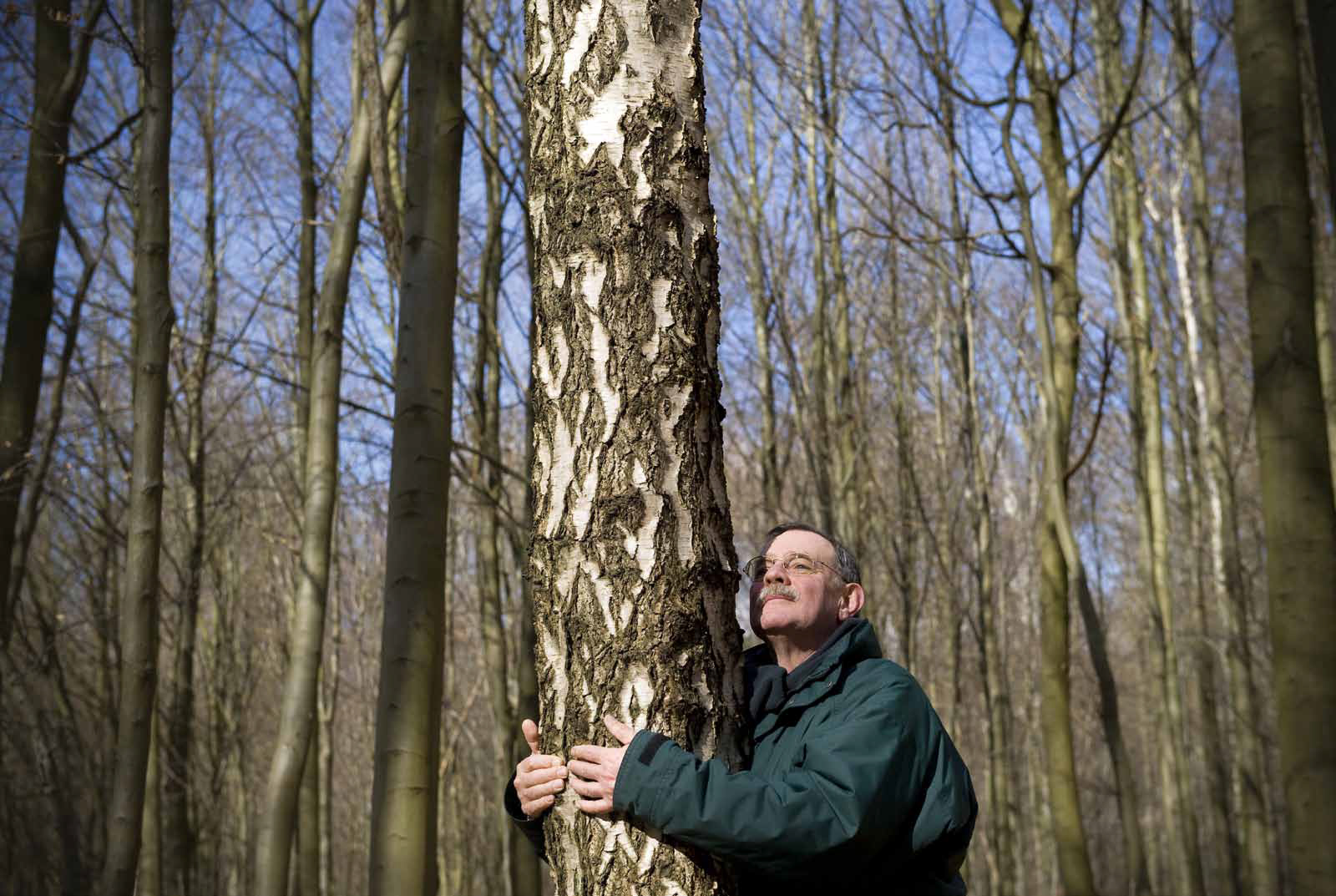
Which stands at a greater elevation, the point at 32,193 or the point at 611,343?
the point at 32,193

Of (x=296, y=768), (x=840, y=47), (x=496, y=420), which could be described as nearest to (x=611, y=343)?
(x=296, y=768)

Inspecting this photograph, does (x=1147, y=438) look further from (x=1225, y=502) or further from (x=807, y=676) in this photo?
(x=807, y=676)

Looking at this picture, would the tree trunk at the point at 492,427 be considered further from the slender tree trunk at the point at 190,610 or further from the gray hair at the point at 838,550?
the gray hair at the point at 838,550

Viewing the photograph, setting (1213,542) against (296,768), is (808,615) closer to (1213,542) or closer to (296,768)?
(296,768)

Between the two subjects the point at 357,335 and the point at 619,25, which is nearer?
the point at 619,25

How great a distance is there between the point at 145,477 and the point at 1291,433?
4.05m

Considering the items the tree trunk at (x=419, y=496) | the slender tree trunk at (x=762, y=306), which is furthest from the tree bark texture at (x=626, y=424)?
the slender tree trunk at (x=762, y=306)

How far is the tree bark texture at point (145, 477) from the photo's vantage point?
14.4 ft

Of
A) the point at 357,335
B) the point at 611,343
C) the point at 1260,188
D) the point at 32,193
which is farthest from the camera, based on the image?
the point at 357,335

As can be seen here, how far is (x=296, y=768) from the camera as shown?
4984mm

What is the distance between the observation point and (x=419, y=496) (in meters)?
4.07

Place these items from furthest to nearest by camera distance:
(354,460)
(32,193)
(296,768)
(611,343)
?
(354,460)
(32,193)
(296,768)
(611,343)

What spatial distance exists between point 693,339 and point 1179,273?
13.4m

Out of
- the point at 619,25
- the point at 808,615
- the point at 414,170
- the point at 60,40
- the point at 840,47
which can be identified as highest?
the point at 840,47
